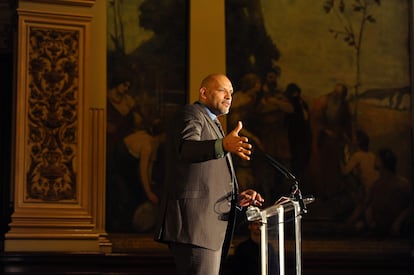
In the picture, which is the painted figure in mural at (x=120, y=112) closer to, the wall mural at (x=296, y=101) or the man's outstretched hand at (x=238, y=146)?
the wall mural at (x=296, y=101)

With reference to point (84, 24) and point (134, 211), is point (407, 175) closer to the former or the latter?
point (134, 211)

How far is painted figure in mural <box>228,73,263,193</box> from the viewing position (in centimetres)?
977

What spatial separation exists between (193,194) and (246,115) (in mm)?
5386

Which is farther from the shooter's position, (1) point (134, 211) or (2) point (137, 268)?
(1) point (134, 211)

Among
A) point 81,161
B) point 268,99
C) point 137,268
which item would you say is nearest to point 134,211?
point 137,268

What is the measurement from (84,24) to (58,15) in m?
0.26

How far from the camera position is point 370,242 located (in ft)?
32.8

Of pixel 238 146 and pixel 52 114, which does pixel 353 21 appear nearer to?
pixel 52 114

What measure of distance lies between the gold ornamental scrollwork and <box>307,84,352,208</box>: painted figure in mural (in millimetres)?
3173

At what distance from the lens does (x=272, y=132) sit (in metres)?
9.96

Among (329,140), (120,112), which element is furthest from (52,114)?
(329,140)

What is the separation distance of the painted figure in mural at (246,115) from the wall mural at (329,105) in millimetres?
11

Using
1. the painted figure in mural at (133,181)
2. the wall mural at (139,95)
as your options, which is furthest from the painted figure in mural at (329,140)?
the painted figure in mural at (133,181)

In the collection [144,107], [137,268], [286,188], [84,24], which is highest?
[84,24]
